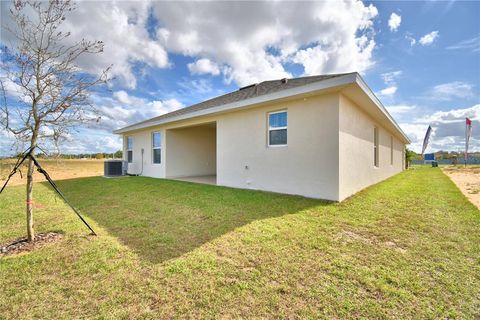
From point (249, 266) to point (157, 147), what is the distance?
35.7ft

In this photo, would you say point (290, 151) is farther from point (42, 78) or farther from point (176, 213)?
point (42, 78)

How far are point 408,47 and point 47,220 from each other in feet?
42.5

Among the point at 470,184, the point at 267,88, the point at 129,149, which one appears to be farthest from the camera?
the point at 129,149

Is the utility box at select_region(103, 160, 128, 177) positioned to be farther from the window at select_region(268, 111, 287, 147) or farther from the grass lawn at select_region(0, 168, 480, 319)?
the window at select_region(268, 111, 287, 147)

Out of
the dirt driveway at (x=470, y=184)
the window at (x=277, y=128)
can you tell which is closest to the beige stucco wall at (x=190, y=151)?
the window at (x=277, y=128)

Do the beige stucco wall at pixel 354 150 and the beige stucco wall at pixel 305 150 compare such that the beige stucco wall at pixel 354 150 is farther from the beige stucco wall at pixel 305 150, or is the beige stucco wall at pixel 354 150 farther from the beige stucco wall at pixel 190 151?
the beige stucco wall at pixel 190 151

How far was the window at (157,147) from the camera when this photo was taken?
11.8 metres

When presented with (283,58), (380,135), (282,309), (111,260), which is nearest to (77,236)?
(111,260)

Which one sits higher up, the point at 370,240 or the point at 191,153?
the point at 191,153

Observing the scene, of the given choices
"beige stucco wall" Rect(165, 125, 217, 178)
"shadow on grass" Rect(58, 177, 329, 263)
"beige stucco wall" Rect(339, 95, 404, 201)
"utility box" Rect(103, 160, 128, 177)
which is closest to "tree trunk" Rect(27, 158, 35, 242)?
"shadow on grass" Rect(58, 177, 329, 263)

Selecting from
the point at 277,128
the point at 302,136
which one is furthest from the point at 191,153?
the point at 302,136

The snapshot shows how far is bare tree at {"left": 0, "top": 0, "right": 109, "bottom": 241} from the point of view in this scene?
2988 mm

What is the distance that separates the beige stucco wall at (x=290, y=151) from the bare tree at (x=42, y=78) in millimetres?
4915

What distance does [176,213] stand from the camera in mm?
4789
